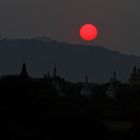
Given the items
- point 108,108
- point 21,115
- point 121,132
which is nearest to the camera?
point 21,115

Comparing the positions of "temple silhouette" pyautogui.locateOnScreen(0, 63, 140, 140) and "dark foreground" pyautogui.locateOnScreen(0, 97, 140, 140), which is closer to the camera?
"dark foreground" pyautogui.locateOnScreen(0, 97, 140, 140)

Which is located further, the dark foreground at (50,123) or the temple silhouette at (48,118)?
the temple silhouette at (48,118)

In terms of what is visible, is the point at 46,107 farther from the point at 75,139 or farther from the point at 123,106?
the point at 123,106

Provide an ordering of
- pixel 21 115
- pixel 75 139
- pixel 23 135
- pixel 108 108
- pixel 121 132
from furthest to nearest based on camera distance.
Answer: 1. pixel 108 108
2. pixel 121 132
3. pixel 21 115
4. pixel 75 139
5. pixel 23 135

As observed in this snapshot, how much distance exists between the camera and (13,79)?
1513 inches

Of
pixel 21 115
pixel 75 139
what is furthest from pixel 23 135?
pixel 21 115

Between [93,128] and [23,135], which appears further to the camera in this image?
[93,128]

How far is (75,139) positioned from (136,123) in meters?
7.49

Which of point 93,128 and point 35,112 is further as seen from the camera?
point 35,112

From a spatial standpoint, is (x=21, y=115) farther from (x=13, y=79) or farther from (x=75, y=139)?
(x=13, y=79)

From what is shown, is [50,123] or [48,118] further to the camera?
[48,118]

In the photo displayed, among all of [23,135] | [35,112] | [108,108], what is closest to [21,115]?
[35,112]

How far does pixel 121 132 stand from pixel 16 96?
5346 mm

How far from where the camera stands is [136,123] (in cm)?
3431
